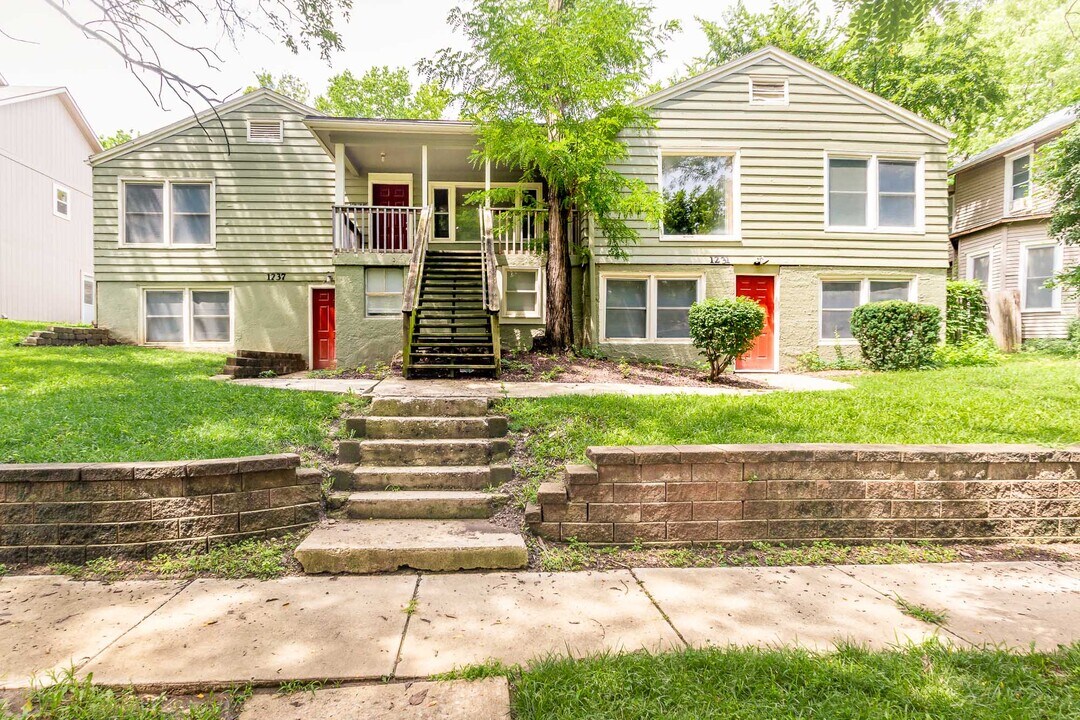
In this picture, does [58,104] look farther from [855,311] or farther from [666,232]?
[855,311]

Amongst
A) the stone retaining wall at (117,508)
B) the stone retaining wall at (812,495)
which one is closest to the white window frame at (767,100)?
the stone retaining wall at (812,495)

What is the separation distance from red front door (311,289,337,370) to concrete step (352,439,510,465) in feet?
30.2

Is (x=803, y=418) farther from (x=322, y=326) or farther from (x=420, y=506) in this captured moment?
(x=322, y=326)

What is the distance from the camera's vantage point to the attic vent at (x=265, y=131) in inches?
488

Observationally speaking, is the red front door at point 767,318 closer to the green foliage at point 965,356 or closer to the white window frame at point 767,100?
the green foliage at point 965,356

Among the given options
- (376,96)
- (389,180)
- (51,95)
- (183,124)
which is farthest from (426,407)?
(376,96)

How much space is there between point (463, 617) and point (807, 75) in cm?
1337

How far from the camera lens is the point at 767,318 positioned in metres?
11.2

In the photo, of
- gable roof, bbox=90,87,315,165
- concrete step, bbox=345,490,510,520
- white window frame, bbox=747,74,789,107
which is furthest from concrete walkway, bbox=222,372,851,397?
gable roof, bbox=90,87,315,165

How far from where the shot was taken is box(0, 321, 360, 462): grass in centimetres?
375

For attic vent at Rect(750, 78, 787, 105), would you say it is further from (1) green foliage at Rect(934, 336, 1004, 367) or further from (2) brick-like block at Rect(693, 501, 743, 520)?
(2) brick-like block at Rect(693, 501, 743, 520)

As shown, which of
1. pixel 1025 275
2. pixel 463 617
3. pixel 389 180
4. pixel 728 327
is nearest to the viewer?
pixel 463 617

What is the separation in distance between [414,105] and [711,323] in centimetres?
2303

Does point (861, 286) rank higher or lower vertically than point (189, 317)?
higher
